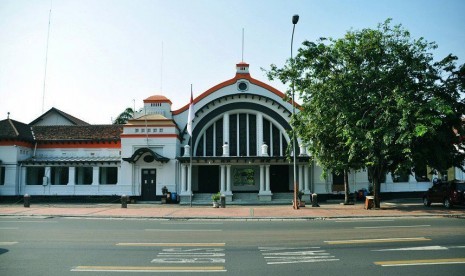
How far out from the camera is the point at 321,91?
22.7 meters

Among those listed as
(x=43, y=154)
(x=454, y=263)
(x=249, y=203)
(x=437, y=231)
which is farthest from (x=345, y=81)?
(x=43, y=154)

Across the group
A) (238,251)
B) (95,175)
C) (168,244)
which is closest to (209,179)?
(95,175)

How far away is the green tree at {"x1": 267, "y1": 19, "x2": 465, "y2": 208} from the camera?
69.1 feet

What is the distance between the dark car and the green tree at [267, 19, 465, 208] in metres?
1.52

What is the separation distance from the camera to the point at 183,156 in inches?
1248

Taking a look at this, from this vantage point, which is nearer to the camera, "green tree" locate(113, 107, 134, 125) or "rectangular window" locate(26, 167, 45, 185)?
"rectangular window" locate(26, 167, 45, 185)

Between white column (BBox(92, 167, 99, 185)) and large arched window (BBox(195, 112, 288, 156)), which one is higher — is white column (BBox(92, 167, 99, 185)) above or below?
below

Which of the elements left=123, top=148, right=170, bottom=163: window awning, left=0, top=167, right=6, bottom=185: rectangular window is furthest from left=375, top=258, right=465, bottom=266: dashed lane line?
left=0, top=167, right=6, bottom=185: rectangular window

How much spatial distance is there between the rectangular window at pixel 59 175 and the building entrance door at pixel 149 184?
25.8ft

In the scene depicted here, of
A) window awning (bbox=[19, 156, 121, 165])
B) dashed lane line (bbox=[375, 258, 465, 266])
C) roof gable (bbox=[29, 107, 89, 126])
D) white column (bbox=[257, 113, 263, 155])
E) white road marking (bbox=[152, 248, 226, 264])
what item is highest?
roof gable (bbox=[29, 107, 89, 126])

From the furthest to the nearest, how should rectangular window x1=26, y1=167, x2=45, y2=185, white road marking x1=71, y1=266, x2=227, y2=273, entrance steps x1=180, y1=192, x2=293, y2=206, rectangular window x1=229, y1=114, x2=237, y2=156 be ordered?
rectangular window x1=26, y1=167, x2=45, y2=185 < rectangular window x1=229, y1=114, x2=237, y2=156 < entrance steps x1=180, y1=192, x2=293, y2=206 < white road marking x1=71, y1=266, x2=227, y2=273

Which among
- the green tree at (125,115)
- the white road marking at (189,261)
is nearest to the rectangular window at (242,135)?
the white road marking at (189,261)

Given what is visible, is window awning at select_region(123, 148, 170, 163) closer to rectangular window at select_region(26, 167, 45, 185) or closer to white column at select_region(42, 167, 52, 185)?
white column at select_region(42, 167, 52, 185)

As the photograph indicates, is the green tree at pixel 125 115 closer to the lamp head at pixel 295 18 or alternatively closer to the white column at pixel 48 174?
the white column at pixel 48 174
